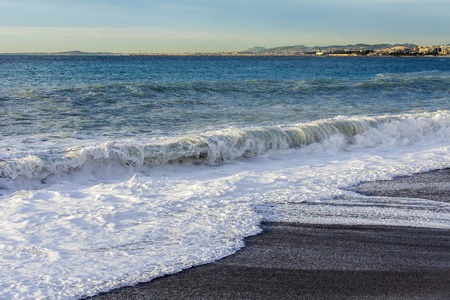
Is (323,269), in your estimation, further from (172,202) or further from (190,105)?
(190,105)

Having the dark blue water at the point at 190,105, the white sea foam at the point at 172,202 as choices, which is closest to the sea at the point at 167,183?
the white sea foam at the point at 172,202

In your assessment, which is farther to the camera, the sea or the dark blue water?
the dark blue water

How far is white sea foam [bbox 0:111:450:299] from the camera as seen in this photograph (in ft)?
11.7

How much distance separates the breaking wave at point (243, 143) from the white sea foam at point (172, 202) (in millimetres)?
27

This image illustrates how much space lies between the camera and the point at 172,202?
207 inches

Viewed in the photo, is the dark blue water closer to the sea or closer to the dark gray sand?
the sea

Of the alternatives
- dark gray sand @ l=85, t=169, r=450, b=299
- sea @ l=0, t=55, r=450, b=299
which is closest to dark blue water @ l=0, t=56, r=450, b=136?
sea @ l=0, t=55, r=450, b=299

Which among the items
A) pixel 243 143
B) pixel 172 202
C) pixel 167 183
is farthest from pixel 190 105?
pixel 172 202

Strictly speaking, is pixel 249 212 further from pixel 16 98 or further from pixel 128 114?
pixel 16 98

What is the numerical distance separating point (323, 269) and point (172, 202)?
7.49ft

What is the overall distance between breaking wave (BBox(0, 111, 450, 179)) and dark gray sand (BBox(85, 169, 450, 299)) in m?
3.47

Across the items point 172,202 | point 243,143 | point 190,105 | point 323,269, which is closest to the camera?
point 323,269

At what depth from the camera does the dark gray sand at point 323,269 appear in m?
3.21

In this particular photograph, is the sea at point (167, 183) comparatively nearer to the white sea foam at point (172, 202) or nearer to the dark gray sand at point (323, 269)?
the white sea foam at point (172, 202)
